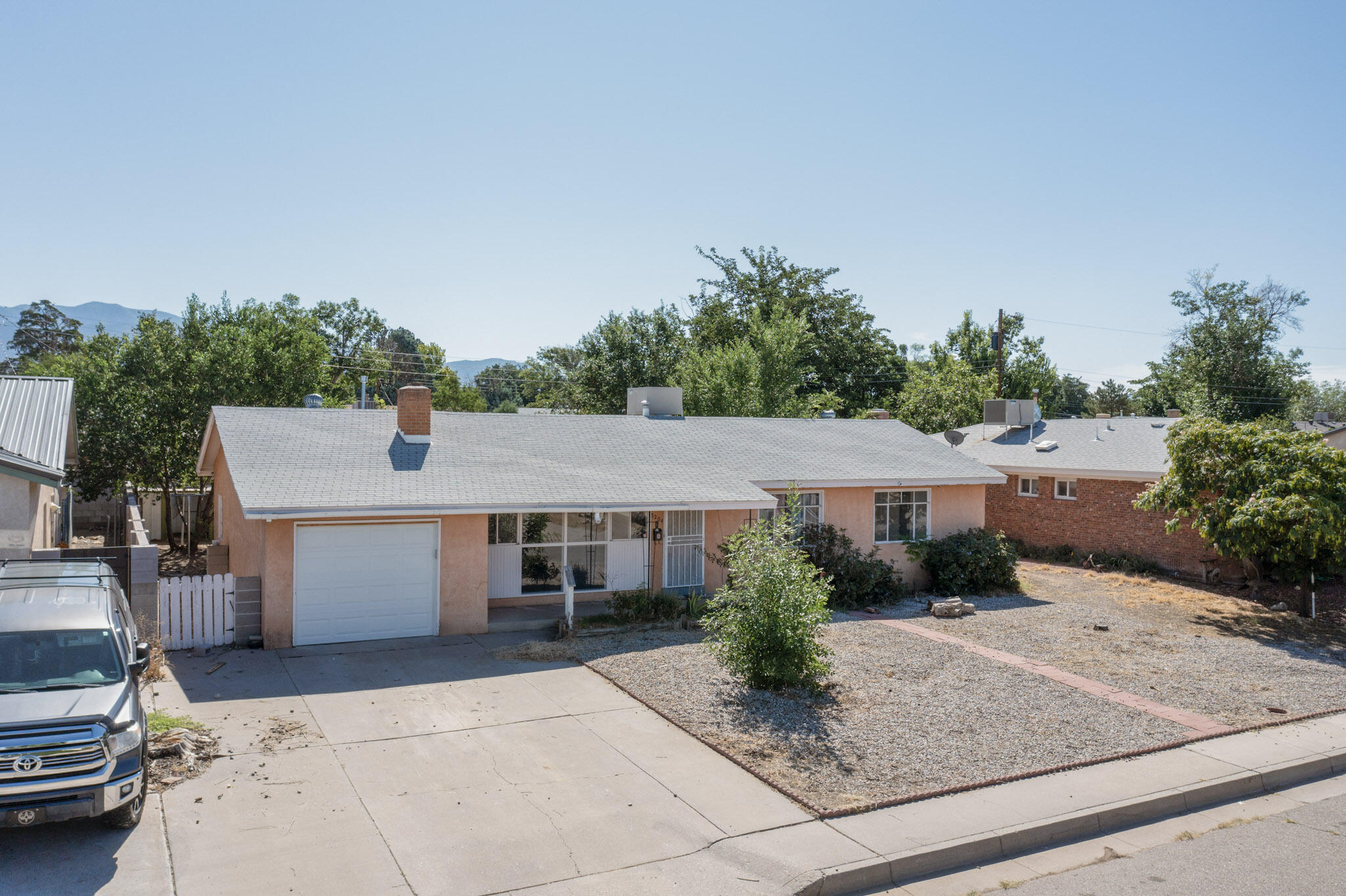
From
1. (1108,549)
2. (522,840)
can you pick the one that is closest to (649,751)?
(522,840)

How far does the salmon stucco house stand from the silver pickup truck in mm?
3928

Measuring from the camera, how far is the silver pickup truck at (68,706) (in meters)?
6.31

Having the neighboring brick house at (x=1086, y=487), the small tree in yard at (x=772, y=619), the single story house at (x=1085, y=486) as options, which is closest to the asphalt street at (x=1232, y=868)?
the small tree in yard at (x=772, y=619)

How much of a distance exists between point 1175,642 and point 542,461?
11.8 metres

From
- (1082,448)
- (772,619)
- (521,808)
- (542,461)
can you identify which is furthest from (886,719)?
(1082,448)

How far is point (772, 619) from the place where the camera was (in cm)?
1045

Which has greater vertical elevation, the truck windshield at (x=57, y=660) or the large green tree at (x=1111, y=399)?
the large green tree at (x=1111, y=399)

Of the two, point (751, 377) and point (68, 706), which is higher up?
point (751, 377)

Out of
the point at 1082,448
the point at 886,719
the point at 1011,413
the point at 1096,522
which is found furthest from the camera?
the point at 1011,413

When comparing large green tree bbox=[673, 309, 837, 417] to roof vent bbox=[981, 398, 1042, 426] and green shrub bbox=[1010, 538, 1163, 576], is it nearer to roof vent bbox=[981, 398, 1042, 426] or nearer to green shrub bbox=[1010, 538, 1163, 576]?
roof vent bbox=[981, 398, 1042, 426]

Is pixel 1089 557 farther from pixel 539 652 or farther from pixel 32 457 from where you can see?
pixel 32 457

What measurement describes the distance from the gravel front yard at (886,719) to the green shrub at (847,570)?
12.7ft

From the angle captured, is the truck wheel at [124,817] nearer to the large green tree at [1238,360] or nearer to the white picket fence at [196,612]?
the white picket fence at [196,612]

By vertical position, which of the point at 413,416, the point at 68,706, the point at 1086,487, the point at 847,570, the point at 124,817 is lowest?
the point at 124,817
